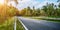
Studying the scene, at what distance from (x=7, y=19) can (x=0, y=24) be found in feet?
0.36

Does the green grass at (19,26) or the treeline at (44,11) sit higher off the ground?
the treeline at (44,11)

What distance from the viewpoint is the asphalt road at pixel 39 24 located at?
1.80m

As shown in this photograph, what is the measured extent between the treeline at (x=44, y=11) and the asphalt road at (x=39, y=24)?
78mm

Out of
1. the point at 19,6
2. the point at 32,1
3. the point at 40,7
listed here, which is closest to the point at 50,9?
the point at 40,7

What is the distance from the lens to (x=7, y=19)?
181cm

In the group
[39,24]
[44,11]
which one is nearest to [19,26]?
[39,24]

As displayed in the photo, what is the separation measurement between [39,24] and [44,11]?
18 centimetres

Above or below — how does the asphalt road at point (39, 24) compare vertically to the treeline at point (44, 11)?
below

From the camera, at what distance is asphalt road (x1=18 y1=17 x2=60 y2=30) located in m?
1.80

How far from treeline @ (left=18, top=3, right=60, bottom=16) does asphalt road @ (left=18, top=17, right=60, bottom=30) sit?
78 mm

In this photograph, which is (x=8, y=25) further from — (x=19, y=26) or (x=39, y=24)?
(x=39, y=24)

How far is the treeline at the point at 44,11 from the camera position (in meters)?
1.83

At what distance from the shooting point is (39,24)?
1811mm

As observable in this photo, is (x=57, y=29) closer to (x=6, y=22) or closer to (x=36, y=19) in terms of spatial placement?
(x=36, y=19)
